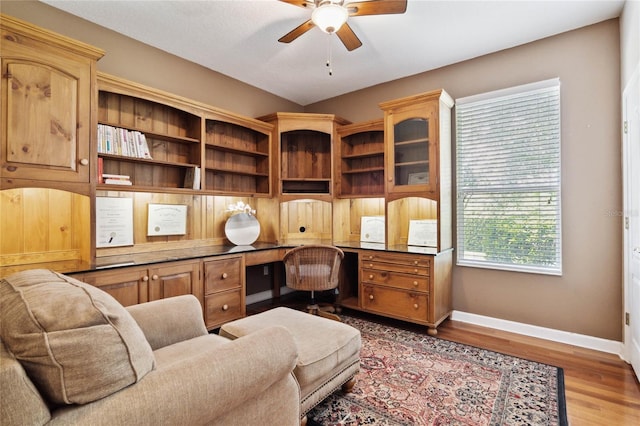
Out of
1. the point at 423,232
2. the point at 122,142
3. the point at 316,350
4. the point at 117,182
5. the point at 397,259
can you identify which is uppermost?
the point at 122,142

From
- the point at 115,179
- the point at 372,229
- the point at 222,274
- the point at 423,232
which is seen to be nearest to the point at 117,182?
the point at 115,179

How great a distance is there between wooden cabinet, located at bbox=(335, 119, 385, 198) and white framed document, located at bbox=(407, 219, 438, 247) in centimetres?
60

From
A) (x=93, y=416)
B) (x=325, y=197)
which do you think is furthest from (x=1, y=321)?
(x=325, y=197)

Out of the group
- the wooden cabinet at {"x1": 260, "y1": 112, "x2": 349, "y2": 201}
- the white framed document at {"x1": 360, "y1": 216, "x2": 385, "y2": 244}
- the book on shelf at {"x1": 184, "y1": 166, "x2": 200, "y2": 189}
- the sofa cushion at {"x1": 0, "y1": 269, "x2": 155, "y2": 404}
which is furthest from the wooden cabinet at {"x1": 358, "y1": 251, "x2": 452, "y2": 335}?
the sofa cushion at {"x1": 0, "y1": 269, "x2": 155, "y2": 404}

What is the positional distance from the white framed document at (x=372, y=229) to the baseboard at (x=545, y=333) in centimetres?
120

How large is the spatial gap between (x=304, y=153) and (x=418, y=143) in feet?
5.32

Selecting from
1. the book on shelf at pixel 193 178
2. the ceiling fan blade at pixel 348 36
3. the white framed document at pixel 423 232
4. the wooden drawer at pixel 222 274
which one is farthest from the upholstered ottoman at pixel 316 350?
the ceiling fan blade at pixel 348 36

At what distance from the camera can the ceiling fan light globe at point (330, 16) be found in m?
2.10

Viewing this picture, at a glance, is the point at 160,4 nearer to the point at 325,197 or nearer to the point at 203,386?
the point at 325,197

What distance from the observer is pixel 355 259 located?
408cm

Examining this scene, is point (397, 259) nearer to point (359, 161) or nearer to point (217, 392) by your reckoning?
point (359, 161)

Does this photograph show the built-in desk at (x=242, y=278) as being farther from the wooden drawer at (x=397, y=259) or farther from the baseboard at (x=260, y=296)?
the baseboard at (x=260, y=296)

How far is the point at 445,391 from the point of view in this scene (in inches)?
81.5

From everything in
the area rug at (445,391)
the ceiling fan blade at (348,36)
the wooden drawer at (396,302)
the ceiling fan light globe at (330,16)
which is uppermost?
the ceiling fan blade at (348,36)
